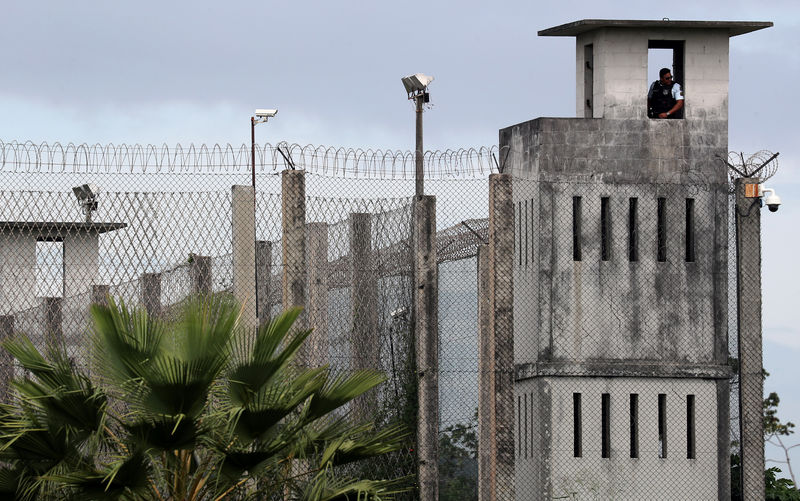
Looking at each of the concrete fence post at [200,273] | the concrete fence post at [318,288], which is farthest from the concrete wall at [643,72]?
the concrete fence post at [200,273]

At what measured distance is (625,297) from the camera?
20.2 metres

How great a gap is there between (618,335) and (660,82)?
375cm

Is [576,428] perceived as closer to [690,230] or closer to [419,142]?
[690,230]

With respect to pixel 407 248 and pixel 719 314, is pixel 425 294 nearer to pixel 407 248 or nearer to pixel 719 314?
pixel 407 248

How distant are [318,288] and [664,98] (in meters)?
7.05

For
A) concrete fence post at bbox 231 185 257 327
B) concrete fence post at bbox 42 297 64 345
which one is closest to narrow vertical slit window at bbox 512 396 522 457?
concrete fence post at bbox 231 185 257 327

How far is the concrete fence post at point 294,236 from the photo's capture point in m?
15.2

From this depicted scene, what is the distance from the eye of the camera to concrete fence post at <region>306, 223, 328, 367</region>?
1573 cm

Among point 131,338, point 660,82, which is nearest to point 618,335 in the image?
point 660,82

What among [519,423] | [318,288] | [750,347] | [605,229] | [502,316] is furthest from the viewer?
[519,423]

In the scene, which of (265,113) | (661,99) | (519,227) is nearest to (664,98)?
(661,99)

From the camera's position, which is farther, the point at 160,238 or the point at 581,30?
the point at 581,30

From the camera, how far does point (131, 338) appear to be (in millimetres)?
11703

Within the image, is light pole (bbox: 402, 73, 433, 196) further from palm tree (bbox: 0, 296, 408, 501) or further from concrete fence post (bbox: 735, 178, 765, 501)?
palm tree (bbox: 0, 296, 408, 501)
